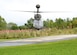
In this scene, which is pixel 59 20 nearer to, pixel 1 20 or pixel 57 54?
pixel 1 20

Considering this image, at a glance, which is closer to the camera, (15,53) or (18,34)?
(15,53)

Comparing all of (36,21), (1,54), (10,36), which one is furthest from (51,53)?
(36,21)

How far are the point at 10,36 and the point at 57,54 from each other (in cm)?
1771

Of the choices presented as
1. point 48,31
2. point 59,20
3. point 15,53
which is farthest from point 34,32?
point 59,20

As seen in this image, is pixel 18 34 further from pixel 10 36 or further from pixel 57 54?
pixel 57 54

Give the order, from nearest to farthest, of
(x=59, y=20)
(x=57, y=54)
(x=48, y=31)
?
(x=57, y=54) → (x=48, y=31) → (x=59, y=20)

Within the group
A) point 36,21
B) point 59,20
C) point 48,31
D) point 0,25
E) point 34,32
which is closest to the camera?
point 34,32

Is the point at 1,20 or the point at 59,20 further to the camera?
the point at 59,20

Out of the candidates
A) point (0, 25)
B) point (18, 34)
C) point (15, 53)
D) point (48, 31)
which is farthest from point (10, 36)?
point (0, 25)

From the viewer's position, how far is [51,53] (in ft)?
43.1

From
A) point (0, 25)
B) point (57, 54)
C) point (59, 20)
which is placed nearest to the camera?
point (57, 54)

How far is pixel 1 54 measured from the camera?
13.0 metres

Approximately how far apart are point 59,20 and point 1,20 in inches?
1031

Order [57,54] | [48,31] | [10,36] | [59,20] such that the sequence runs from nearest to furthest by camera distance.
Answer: [57,54] → [10,36] → [48,31] → [59,20]
